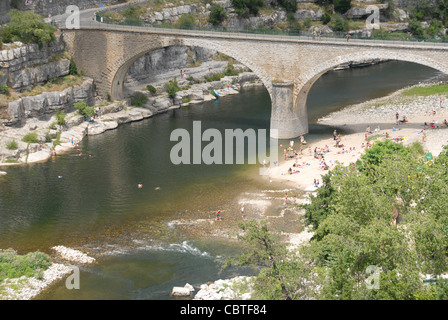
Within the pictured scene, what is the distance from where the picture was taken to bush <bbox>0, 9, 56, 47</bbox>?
6925cm

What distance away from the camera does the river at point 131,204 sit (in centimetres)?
4162

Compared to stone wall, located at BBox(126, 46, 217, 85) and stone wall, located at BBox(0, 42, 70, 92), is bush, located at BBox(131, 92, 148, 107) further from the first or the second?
stone wall, located at BBox(0, 42, 70, 92)

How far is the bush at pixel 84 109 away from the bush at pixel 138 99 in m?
7.32

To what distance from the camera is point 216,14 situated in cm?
10156

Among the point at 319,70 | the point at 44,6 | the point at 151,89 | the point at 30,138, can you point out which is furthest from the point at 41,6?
the point at 319,70

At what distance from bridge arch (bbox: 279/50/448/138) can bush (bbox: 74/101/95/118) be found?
2140cm

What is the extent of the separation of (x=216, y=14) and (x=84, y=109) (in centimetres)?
3585

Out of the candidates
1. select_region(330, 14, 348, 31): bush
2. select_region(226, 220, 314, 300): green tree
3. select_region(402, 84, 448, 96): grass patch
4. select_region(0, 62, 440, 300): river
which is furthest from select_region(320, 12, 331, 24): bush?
select_region(226, 220, 314, 300): green tree

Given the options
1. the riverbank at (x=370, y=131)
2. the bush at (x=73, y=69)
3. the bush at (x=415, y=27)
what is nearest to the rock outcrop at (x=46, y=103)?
the bush at (x=73, y=69)

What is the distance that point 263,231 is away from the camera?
3309cm

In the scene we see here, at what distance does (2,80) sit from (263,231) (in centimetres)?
4287
